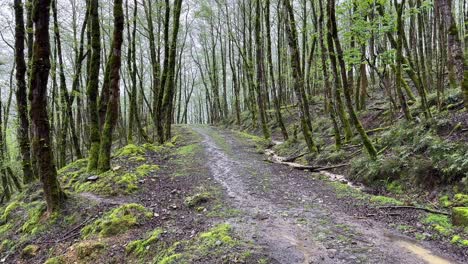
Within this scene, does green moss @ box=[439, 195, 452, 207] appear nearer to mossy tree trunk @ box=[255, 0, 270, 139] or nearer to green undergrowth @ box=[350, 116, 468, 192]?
green undergrowth @ box=[350, 116, 468, 192]

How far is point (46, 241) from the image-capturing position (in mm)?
6754

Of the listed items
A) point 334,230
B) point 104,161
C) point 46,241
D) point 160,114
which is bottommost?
point 46,241

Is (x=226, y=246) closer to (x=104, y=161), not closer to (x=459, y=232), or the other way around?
(x=459, y=232)

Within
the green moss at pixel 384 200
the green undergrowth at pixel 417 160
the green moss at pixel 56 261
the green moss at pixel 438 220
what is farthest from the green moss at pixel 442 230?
the green moss at pixel 56 261

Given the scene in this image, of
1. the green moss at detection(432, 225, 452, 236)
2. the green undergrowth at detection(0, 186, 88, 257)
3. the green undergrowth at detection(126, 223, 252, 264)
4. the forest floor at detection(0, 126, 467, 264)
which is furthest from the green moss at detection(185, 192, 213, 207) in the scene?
the green moss at detection(432, 225, 452, 236)

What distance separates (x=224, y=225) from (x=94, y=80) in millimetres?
7692

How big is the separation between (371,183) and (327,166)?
232 cm

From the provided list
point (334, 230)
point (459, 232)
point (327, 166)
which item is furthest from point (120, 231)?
point (327, 166)

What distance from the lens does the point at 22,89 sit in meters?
11.8

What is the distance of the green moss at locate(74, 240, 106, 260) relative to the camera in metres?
5.59

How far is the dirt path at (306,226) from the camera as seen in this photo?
14.0 feet

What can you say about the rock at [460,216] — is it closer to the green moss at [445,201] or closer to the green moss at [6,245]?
the green moss at [445,201]

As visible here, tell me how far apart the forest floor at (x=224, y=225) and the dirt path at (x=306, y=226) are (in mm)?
16

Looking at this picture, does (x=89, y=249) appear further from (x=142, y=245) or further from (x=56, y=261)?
(x=142, y=245)
